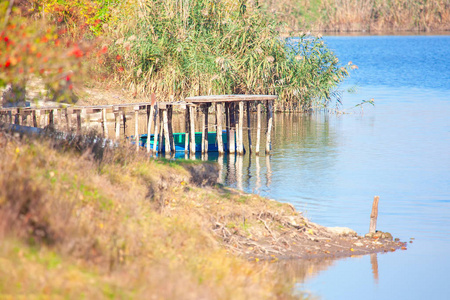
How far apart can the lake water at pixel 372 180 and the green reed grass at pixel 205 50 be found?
2.83 meters

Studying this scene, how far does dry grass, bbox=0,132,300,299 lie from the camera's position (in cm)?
716

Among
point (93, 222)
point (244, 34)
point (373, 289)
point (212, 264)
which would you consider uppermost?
point (244, 34)

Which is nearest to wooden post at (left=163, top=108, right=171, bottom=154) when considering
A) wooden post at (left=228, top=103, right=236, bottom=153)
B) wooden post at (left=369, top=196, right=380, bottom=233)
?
wooden post at (left=228, top=103, right=236, bottom=153)

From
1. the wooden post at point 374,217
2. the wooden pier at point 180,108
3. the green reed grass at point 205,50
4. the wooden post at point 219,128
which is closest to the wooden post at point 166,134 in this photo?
the wooden pier at point 180,108

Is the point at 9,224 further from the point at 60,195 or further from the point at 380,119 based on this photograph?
the point at 380,119

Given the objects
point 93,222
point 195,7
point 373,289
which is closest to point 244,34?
point 195,7

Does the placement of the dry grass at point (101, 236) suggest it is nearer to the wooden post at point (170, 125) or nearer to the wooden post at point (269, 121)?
the wooden post at point (170, 125)

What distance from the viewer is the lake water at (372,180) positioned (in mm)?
12023

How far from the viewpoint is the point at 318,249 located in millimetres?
12891

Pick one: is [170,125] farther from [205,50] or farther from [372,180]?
[205,50]

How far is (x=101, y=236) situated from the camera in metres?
8.98

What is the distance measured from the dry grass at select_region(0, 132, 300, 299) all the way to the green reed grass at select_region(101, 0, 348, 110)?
1756cm

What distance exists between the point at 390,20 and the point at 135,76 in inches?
2163

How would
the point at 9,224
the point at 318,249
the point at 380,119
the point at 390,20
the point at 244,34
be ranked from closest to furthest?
the point at 9,224
the point at 318,249
the point at 244,34
the point at 380,119
the point at 390,20
